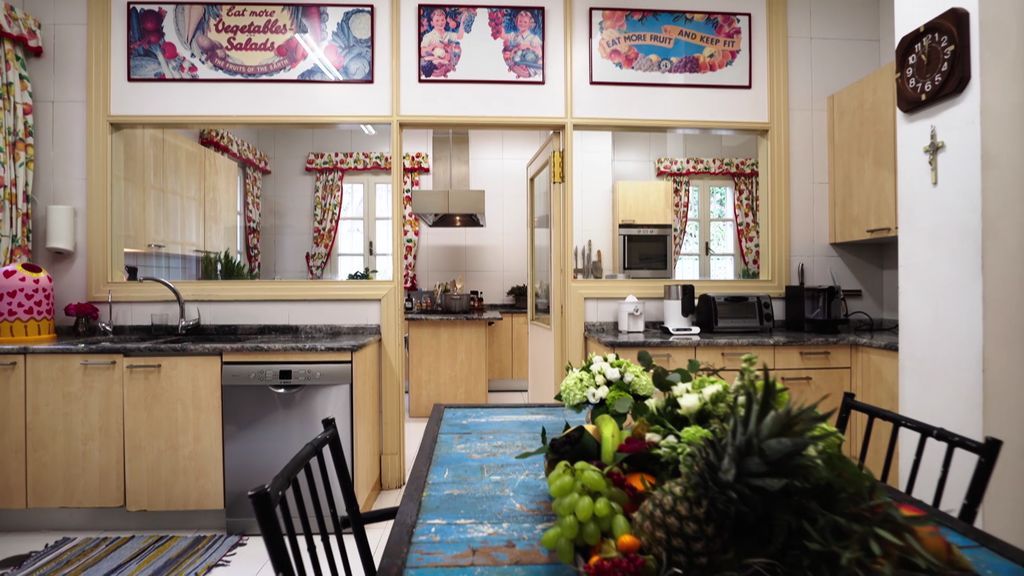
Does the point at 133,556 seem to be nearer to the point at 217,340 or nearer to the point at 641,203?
the point at 217,340

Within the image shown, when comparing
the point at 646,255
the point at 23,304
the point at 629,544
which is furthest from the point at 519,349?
the point at 629,544

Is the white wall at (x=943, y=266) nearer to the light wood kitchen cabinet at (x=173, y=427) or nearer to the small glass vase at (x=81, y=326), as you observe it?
the light wood kitchen cabinet at (x=173, y=427)

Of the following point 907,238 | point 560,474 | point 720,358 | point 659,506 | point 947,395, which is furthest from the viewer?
point 720,358

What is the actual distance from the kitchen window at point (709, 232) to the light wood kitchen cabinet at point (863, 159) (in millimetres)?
2638

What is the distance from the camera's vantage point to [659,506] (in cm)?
58

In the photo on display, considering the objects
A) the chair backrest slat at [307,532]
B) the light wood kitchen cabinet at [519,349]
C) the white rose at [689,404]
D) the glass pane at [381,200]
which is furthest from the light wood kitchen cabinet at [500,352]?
the white rose at [689,404]

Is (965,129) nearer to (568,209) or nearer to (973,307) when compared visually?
(973,307)

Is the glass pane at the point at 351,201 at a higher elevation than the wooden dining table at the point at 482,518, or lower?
higher

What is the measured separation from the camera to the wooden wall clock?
1.74 meters

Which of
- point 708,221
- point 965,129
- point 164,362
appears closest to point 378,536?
point 164,362

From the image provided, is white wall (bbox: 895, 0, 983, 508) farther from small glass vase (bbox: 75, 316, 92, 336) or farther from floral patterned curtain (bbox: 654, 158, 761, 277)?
small glass vase (bbox: 75, 316, 92, 336)

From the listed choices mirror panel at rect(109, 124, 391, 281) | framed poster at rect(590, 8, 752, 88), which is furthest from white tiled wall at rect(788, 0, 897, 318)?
mirror panel at rect(109, 124, 391, 281)

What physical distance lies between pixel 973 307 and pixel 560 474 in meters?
1.79

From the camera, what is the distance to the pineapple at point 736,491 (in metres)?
0.55
